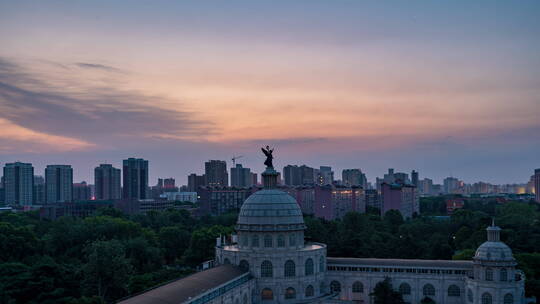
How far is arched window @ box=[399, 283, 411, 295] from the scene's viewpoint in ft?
234

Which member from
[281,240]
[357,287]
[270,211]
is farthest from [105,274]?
[357,287]

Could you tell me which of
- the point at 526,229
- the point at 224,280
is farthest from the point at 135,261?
the point at 526,229

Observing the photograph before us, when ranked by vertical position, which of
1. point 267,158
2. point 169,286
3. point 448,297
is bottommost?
point 448,297

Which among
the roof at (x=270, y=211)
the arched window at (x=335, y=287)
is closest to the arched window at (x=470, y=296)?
the arched window at (x=335, y=287)

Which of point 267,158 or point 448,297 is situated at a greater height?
point 267,158

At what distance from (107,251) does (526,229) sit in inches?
3334

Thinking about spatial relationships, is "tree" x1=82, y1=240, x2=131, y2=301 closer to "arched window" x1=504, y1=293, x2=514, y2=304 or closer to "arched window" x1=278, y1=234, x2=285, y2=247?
"arched window" x1=278, y1=234, x2=285, y2=247

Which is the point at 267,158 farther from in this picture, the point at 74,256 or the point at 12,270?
the point at 74,256

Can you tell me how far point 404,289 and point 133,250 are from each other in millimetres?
43924

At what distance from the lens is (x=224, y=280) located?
59.4 m

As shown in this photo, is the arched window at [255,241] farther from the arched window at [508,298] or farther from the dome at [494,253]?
the arched window at [508,298]

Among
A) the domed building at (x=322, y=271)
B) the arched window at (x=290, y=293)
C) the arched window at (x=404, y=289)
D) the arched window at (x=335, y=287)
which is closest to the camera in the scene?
the domed building at (x=322, y=271)

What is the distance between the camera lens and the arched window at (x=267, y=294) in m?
68.8

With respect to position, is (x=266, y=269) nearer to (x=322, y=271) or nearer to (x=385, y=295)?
(x=322, y=271)
